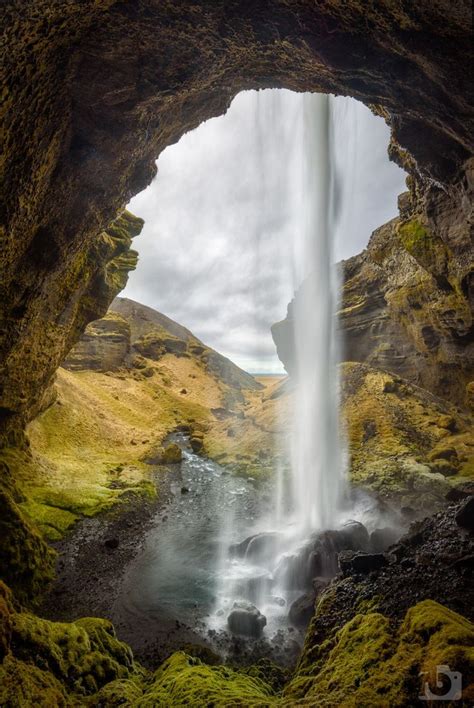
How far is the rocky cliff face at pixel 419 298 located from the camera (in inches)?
563

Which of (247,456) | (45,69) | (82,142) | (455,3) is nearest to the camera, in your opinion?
(455,3)

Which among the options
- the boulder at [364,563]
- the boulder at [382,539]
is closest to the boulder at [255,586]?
the boulder at [364,563]

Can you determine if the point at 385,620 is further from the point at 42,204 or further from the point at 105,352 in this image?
the point at 105,352

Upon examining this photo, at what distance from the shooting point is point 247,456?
31438 mm

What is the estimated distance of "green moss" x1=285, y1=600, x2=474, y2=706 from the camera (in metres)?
3.80

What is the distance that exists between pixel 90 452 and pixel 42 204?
2244 centimetres

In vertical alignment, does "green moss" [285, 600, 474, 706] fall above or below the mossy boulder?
above

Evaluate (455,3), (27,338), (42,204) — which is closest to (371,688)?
(455,3)

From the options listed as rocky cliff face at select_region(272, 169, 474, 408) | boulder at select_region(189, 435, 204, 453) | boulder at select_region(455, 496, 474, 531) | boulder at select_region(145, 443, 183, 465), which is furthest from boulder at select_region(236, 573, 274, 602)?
boulder at select_region(189, 435, 204, 453)

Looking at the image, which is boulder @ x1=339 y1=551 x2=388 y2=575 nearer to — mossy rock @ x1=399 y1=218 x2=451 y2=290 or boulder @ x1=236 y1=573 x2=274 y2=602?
boulder @ x1=236 y1=573 x2=274 y2=602

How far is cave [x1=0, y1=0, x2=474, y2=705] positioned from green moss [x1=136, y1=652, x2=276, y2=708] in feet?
0.51

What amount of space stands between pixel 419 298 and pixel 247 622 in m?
27.2

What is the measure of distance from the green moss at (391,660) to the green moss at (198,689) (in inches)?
37.8

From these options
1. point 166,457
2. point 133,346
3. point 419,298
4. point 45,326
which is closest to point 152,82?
point 45,326
